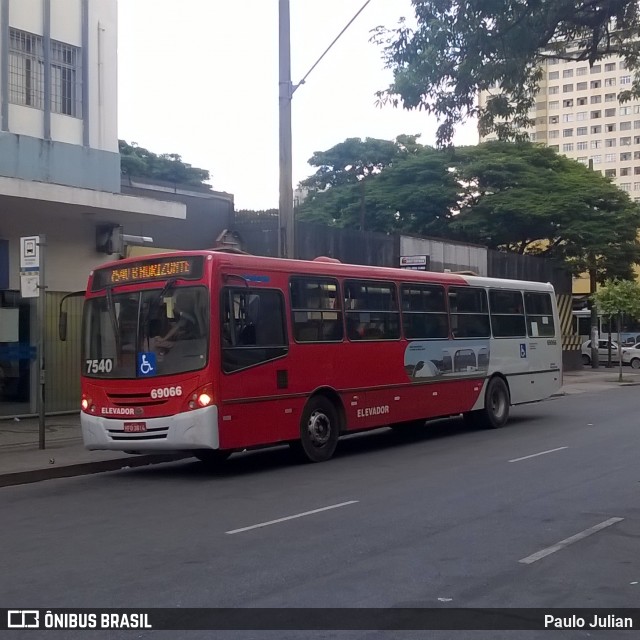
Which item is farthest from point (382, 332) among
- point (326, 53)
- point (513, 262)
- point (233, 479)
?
point (513, 262)

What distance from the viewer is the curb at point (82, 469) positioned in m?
12.3

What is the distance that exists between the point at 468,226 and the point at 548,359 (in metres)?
20.8

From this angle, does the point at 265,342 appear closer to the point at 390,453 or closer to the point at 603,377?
the point at 390,453

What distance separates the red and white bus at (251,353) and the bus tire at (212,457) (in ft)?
0.22

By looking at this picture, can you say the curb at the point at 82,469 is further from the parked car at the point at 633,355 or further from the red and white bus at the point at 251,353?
the parked car at the point at 633,355

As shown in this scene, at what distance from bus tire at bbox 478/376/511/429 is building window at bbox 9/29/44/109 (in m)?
10.7

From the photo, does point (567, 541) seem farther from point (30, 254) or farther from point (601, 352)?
point (601, 352)

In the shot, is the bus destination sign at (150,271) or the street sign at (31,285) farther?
the street sign at (31,285)

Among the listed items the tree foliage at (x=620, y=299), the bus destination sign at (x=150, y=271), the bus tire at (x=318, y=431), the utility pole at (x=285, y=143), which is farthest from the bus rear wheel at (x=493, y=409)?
the tree foliage at (x=620, y=299)

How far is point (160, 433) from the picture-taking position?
1202 cm

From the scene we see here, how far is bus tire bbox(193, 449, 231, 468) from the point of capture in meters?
13.2

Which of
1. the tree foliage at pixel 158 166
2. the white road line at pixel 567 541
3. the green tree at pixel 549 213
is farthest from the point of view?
the tree foliage at pixel 158 166

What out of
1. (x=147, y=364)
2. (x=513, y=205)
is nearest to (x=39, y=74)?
(x=147, y=364)

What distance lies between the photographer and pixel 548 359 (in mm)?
20219
